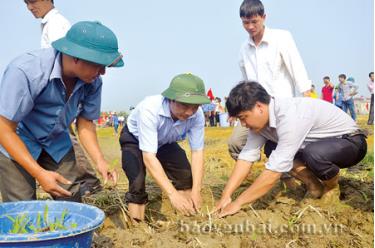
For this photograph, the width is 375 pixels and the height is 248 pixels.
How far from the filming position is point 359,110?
29.5 m

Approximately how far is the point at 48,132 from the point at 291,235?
1857mm

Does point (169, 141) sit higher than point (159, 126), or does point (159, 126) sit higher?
point (159, 126)

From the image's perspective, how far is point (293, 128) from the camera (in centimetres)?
336

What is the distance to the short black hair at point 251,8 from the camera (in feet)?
13.3

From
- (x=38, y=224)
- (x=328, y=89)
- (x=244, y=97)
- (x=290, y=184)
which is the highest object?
(x=244, y=97)

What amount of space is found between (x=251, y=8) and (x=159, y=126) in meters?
1.45

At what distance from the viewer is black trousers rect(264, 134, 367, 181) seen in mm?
3643

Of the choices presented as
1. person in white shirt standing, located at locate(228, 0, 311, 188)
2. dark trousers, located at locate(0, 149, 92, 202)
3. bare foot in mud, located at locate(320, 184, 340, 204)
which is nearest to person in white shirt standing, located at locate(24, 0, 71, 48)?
dark trousers, located at locate(0, 149, 92, 202)

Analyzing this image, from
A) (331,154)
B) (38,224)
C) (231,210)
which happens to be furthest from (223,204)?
(38,224)

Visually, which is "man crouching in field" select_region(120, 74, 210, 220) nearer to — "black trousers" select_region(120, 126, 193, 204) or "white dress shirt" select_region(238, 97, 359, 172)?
"black trousers" select_region(120, 126, 193, 204)

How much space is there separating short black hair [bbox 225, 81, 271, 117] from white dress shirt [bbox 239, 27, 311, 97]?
0.96 m

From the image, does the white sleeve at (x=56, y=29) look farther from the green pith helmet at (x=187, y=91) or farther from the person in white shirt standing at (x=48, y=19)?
the green pith helmet at (x=187, y=91)

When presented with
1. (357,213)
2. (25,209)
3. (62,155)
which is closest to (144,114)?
(62,155)

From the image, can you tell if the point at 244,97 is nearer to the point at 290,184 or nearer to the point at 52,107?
the point at 52,107
